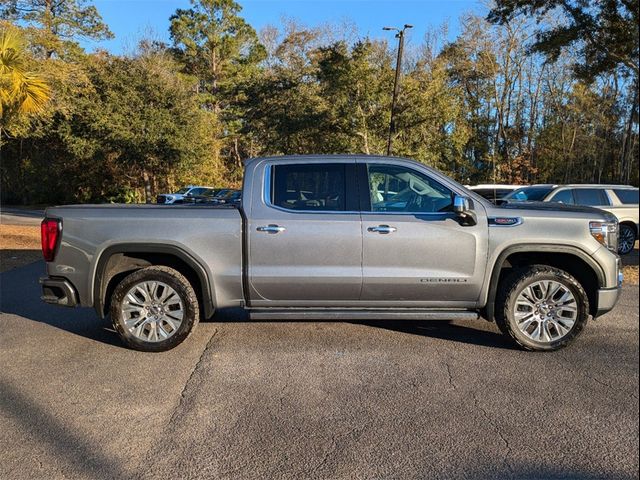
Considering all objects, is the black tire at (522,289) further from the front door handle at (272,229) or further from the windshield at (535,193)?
the windshield at (535,193)

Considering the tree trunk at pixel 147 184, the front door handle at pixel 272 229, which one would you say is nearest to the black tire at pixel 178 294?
the front door handle at pixel 272 229

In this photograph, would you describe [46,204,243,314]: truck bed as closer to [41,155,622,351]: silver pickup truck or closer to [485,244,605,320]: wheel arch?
[41,155,622,351]: silver pickup truck

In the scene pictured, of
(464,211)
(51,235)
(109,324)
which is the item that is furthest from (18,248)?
(464,211)

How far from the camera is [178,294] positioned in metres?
4.68

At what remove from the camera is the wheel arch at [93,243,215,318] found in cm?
460

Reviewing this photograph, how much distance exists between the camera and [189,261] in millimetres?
4602

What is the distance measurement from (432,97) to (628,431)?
2662 centimetres

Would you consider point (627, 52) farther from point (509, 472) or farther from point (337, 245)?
point (509, 472)

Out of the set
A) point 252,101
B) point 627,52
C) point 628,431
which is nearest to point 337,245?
point 628,431

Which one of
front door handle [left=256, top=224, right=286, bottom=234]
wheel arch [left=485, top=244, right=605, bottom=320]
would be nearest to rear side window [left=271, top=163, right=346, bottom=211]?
front door handle [left=256, top=224, right=286, bottom=234]

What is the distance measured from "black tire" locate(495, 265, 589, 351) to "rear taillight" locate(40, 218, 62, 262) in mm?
4238

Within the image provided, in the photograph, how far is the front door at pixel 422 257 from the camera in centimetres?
458

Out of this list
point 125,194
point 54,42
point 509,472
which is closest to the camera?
point 509,472

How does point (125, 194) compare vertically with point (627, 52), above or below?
below
